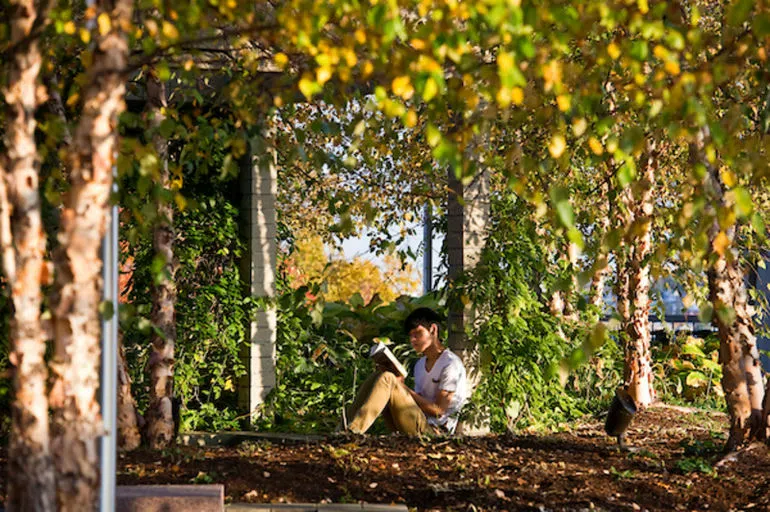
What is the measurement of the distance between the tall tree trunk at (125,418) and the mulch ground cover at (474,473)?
0.13m

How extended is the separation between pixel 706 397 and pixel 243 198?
499cm

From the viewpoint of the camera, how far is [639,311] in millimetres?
9766

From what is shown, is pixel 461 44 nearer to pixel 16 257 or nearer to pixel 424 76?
pixel 424 76

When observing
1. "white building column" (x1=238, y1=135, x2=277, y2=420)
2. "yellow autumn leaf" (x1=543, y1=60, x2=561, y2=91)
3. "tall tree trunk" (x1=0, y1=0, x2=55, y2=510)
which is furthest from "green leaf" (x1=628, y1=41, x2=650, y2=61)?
"white building column" (x1=238, y1=135, x2=277, y2=420)

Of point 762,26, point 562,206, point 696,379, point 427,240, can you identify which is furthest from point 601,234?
point 762,26

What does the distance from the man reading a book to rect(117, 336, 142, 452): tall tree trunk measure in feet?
4.89

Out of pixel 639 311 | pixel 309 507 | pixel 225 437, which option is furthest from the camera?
pixel 639 311

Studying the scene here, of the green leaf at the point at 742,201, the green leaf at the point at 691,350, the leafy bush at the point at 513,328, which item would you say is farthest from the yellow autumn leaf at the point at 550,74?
the green leaf at the point at 691,350

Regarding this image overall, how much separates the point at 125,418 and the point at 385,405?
179 cm

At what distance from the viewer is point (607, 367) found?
1020 centimetres

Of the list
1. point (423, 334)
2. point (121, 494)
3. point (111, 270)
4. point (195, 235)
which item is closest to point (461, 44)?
point (111, 270)

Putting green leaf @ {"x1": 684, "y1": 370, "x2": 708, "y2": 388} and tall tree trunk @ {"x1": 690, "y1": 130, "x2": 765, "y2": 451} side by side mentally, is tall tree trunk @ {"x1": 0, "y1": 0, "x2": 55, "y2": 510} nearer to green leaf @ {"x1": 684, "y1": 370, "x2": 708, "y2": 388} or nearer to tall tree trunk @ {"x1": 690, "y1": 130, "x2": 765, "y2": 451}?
tall tree trunk @ {"x1": 690, "y1": 130, "x2": 765, "y2": 451}

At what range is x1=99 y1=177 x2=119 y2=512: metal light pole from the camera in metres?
3.95

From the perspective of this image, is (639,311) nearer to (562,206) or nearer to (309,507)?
(309,507)
